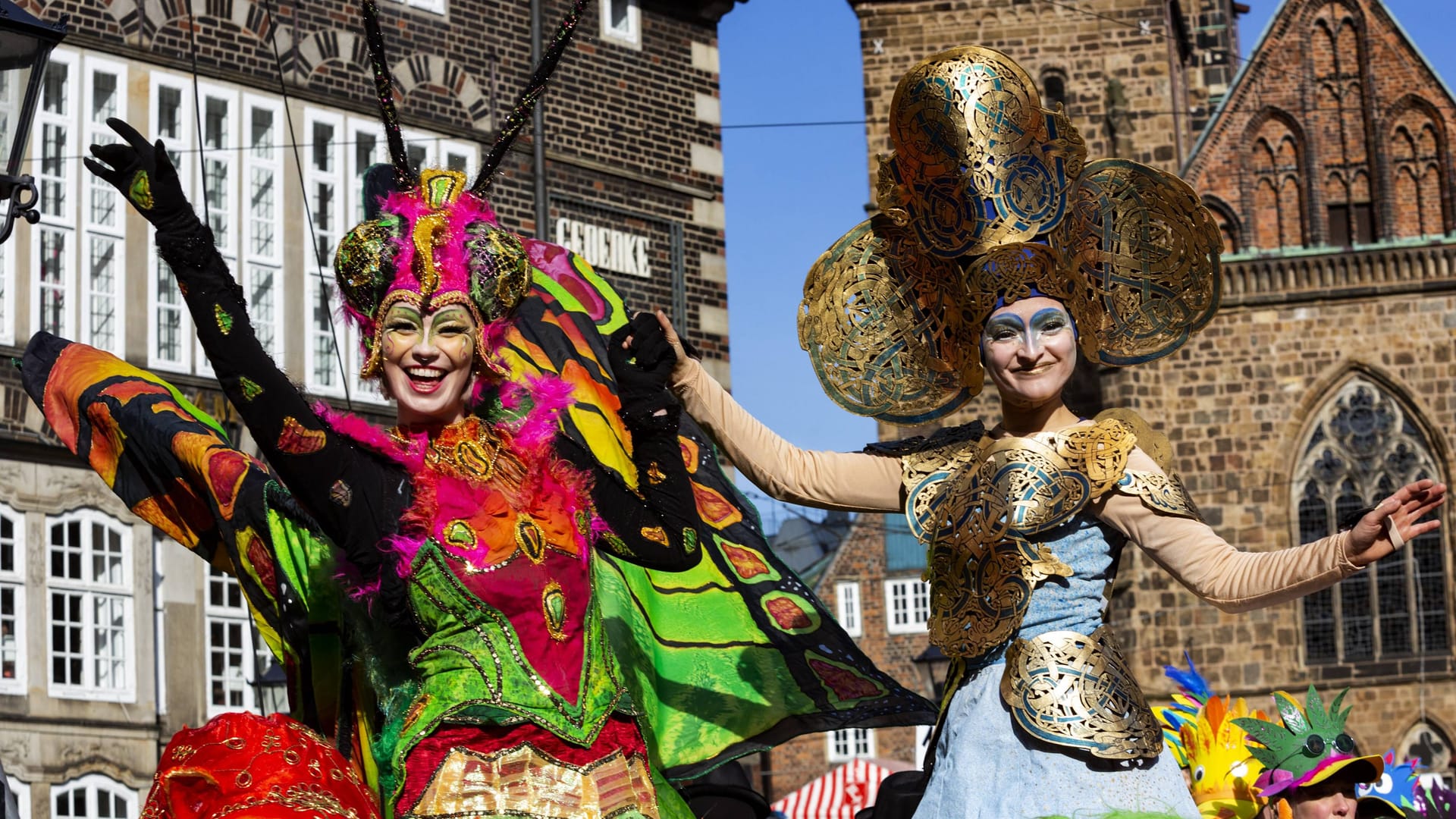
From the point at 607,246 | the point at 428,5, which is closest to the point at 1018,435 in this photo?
the point at 428,5

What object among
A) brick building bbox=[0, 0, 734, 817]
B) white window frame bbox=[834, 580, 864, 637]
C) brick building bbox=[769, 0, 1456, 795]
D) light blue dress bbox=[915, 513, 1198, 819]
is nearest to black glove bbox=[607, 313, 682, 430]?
light blue dress bbox=[915, 513, 1198, 819]

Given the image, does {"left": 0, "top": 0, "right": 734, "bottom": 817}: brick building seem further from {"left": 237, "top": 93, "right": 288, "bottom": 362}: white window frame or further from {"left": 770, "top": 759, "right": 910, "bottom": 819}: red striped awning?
{"left": 770, "top": 759, "right": 910, "bottom": 819}: red striped awning

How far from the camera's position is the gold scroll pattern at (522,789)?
436 centimetres

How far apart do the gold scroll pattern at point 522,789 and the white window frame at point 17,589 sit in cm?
1085

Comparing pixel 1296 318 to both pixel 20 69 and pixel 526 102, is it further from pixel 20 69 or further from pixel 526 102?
pixel 526 102

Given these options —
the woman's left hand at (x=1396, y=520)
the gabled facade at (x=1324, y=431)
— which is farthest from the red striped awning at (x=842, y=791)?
the gabled facade at (x=1324, y=431)

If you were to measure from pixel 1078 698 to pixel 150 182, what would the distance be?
7.06 ft

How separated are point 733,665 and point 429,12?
12484 millimetres

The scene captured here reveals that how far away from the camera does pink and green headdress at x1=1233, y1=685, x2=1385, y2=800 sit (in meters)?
6.16

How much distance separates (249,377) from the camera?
457cm

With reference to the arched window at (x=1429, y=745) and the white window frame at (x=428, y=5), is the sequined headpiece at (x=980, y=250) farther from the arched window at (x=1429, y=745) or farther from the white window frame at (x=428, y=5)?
the arched window at (x=1429, y=745)

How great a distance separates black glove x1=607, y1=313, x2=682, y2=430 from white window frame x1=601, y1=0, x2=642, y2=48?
14.3m

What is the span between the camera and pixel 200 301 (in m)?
4.56

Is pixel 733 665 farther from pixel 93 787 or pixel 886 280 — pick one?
pixel 93 787
